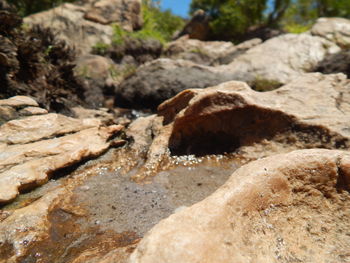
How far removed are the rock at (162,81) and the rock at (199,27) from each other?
6894mm

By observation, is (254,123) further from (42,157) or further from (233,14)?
(233,14)

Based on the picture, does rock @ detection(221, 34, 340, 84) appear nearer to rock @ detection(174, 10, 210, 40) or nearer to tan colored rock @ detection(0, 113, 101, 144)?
tan colored rock @ detection(0, 113, 101, 144)

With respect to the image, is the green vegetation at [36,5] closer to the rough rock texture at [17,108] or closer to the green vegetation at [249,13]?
the green vegetation at [249,13]

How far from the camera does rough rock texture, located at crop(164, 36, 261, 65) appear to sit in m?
9.70

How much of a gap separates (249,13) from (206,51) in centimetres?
392

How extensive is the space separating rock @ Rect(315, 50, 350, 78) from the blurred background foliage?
596 cm

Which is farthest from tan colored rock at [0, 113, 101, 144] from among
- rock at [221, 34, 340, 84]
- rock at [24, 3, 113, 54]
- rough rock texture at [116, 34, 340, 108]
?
rock at [24, 3, 113, 54]

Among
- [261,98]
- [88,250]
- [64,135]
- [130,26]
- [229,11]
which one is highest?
[229,11]

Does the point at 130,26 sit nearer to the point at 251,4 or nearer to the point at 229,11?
the point at 229,11

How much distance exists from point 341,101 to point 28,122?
13.5 feet

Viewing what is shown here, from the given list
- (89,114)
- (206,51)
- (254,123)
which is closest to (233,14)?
(206,51)

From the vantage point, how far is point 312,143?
2.95 m

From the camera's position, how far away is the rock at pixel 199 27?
12898mm

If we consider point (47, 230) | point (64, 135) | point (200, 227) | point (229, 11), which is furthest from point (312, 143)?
point (229, 11)
